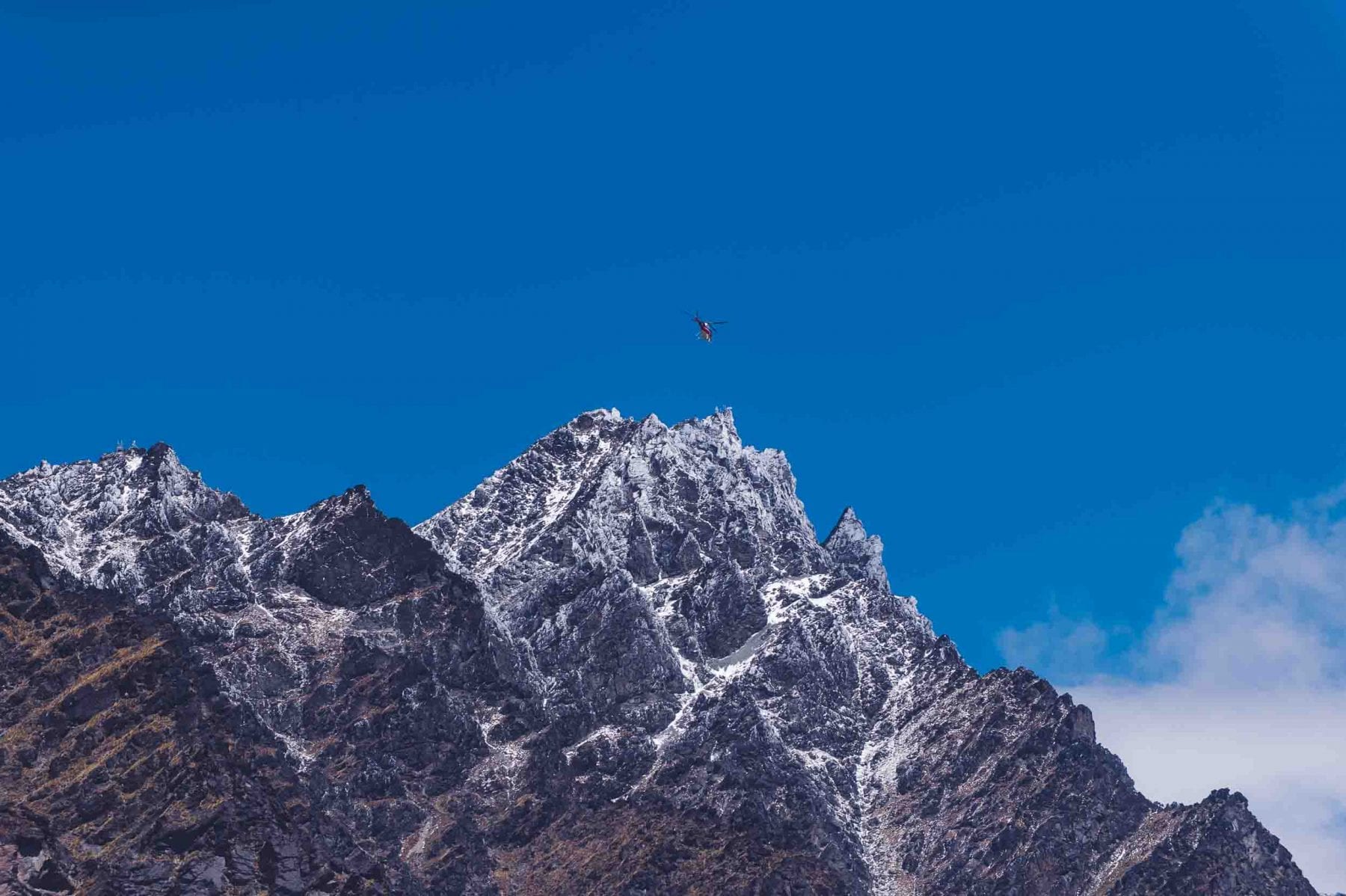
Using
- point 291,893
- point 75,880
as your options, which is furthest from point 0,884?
point 291,893

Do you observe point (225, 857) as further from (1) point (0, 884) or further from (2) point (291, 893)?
(1) point (0, 884)

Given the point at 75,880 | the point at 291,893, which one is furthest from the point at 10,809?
the point at 291,893

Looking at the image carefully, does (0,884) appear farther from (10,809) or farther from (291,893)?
(291,893)

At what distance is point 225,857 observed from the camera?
19975cm

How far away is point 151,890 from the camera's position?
191 meters

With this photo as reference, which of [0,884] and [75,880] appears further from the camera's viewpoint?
[75,880]

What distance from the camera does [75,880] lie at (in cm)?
19475

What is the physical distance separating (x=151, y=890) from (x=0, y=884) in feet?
50.0

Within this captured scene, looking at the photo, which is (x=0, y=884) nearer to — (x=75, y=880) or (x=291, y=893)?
(x=75, y=880)

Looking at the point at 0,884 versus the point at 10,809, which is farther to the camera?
the point at 10,809

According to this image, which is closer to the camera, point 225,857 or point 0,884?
point 0,884

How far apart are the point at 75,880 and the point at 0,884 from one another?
14.6m

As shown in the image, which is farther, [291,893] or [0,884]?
[291,893]

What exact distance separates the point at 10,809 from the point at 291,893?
91.0 ft
